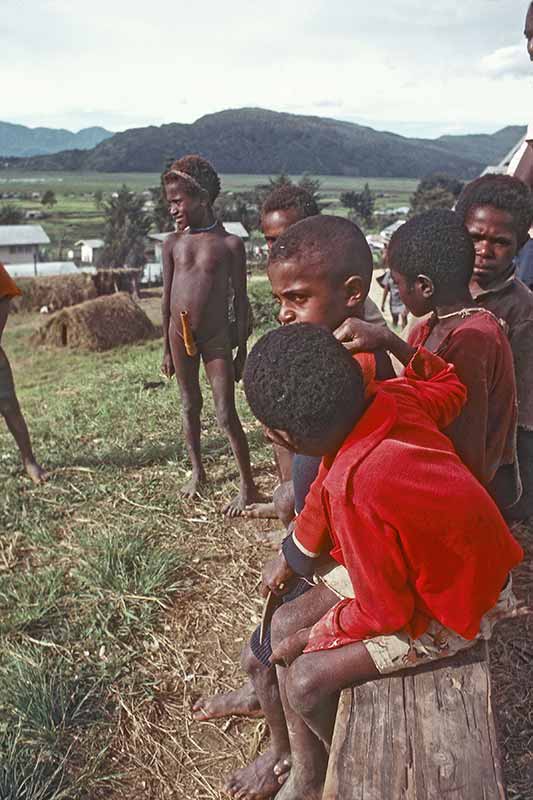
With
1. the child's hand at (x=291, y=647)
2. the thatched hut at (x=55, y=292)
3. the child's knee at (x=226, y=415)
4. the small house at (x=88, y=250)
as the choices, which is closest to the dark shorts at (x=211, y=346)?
the child's knee at (x=226, y=415)

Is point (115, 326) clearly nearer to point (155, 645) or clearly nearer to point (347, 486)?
point (155, 645)

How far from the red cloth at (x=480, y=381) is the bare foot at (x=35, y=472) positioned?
3.24 m

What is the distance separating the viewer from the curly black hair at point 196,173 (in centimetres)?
381

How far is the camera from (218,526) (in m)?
3.82

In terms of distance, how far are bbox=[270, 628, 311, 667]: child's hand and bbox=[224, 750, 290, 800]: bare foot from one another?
1.70 feet

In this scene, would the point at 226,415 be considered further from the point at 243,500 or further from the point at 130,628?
the point at 130,628

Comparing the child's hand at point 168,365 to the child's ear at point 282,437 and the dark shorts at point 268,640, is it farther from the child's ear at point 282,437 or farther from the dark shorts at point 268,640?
the child's ear at point 282,437

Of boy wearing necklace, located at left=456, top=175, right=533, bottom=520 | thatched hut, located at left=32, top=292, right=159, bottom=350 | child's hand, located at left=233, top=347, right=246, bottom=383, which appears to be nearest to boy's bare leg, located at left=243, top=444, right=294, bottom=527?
child's hand, located at left=233, top=347, right=246, bottom=383

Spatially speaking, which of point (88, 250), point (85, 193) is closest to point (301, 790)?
point (88, 250)

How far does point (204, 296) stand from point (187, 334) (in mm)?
244

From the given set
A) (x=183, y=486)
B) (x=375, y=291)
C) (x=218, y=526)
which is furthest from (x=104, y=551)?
(x=375, y=291)

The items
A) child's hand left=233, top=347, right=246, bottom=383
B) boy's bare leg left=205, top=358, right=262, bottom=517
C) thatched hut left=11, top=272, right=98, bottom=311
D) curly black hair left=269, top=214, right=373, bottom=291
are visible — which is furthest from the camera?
thatched hut left=11, top=272, right=98, bottom=311

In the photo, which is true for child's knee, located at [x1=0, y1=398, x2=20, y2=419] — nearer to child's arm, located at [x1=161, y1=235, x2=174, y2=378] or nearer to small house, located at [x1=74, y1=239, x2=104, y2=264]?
child's arm, located at [x1=161, y1=235, x2=174, y2=378]

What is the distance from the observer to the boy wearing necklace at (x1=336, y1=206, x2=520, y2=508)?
214cm
